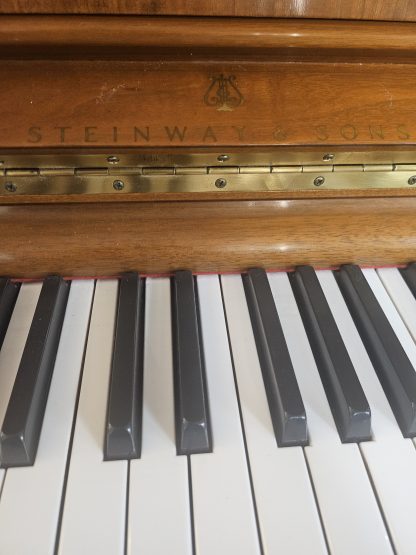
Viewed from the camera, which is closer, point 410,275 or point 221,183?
point 221,183

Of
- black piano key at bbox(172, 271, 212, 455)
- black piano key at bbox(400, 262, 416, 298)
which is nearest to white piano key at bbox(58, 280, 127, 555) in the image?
black piano key at bbox(172, 271, 212, 455)

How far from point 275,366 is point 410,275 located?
423mm

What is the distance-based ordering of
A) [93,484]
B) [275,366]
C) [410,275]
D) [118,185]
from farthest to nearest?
[410,275] → [118,185] → [275,366] → [93,484]

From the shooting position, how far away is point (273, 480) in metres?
0.73

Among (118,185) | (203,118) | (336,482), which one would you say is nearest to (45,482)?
(336,482)

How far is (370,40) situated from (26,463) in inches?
33.9

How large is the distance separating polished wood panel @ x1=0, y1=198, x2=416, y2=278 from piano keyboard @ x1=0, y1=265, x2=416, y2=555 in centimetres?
6

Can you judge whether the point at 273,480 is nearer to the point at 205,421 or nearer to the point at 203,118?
the point at 205,421

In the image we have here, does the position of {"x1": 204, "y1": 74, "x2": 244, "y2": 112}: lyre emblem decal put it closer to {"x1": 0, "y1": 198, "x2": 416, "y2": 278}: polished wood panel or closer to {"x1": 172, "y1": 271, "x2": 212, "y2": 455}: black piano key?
{"x1": 0, "y1": 198, "x2": 416, "y2": 278}: polished wood panel

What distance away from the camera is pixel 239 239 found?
104 cm

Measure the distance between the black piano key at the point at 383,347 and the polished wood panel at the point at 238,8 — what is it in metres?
0.48

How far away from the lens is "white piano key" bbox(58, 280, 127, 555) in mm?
660

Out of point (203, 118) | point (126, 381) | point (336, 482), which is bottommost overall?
point (336, 482)

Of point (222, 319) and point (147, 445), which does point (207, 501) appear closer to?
point (147, 445)
